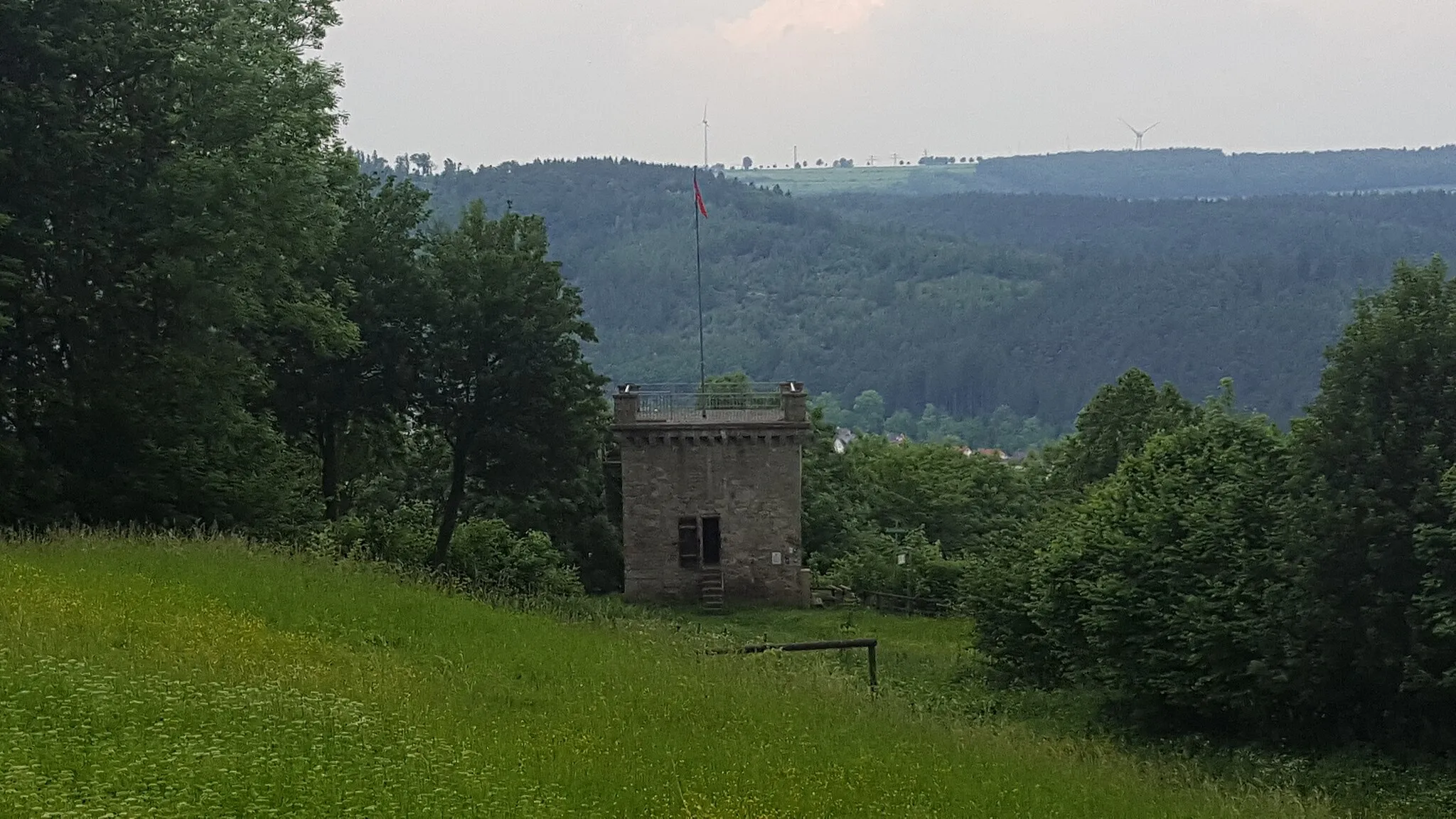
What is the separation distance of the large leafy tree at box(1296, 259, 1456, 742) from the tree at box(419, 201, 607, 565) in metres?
20.0

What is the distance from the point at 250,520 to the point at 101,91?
8.33 metres

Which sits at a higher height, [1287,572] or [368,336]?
[368,336]

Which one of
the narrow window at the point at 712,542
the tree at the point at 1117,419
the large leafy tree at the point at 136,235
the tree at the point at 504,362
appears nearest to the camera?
the large leafy tree at the point at 136,235

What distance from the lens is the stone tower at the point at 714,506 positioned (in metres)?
46.4

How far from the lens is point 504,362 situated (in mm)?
40094

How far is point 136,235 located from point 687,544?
23172 millimetres

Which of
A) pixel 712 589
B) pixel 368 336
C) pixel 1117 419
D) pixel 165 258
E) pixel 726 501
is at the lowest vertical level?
pixel 712 589

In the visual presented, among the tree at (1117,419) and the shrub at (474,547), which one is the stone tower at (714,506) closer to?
the shrub at (474,547)

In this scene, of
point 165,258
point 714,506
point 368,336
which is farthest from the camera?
point 714,506

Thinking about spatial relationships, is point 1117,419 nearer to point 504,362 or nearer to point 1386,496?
point 504,362

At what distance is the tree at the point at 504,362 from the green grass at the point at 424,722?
1920cm

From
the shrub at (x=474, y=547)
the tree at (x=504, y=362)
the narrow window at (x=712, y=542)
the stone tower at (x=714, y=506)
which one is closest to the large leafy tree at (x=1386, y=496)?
the shrub at (x=474, y=547)

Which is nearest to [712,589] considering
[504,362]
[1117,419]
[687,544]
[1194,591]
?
[687,544]

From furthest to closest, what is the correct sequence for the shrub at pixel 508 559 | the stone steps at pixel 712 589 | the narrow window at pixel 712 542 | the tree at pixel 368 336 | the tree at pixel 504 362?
the narrow window at pixel 712 542
the stone steps at pixel 712 589
the tree at pixel 504 362
the tree at pixel 368 336
the shrub at pixel 508 559
